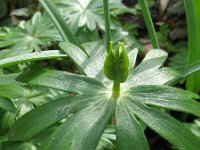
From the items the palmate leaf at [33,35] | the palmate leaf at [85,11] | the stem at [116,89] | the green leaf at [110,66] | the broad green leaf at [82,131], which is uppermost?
the palmate leaf at [85,11]

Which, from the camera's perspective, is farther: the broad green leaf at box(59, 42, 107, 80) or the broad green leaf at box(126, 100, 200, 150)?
the broad green leaf at box(59, 42, 107, 80)

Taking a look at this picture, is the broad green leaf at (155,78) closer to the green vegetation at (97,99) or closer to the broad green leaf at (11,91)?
the green vegetation at (97,99)

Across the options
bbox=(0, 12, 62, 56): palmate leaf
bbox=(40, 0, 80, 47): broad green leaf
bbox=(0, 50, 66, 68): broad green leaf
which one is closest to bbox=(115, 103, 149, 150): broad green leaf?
bbox=(0, 50, 66, 68): broad green leaf

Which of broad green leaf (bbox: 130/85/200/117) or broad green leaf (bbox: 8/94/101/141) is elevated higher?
broad green leaf (bbox: 130/85/200/117)

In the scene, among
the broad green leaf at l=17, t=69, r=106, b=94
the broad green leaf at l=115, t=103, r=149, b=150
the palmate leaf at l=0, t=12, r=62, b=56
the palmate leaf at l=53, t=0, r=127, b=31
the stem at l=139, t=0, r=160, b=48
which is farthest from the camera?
the palmate leaf at l=53, t=0, r=127, b=31

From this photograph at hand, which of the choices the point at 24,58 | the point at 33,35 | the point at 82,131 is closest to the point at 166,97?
the point at 82,131

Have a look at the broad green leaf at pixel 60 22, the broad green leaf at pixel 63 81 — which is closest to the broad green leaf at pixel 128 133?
the broad green leaf at pixel 63 81

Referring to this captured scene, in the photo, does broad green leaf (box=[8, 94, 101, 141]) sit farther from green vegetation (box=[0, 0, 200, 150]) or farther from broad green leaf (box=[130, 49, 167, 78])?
broad green leaf (box=[130, 49, 167, 78])
